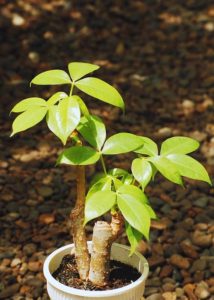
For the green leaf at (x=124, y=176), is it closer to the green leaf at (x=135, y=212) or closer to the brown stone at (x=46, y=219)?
the green leaf at (x=135, y=212)

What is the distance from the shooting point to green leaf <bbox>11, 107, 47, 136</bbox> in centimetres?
160

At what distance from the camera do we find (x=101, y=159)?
171 centimetres

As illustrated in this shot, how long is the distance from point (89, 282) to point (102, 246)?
6.0 inches

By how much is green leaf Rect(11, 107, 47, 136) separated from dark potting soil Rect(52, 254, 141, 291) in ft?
1.76

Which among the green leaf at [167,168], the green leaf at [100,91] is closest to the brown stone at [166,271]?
the green leaf at [167,168]

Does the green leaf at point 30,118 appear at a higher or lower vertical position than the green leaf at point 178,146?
higher

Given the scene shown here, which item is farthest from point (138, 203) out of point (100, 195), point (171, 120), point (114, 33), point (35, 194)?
point (114, 33)

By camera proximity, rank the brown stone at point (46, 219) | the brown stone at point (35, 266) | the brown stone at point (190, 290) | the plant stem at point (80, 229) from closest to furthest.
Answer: the plant stem at point (80, 229) → the brown stone at point (190, 290) → the brown stone at point (35, 266) → the brown stone at point (46, 219)

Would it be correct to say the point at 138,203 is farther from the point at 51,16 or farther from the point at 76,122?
the point at 51,16

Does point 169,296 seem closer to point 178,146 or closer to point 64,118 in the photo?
point 178,146

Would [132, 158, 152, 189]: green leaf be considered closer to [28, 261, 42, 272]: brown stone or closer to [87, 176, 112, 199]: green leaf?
[87, 176, 112, 199]: green leaf

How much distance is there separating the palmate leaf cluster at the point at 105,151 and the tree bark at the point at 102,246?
2.1 inches

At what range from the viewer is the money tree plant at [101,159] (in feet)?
5.19

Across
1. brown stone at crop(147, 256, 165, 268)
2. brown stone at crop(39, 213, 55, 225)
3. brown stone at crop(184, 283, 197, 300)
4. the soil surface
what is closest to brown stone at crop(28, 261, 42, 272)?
the soil surface
